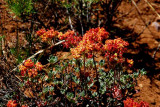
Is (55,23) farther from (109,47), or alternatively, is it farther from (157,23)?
(157,23)

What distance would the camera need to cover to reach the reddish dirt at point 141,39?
3.30 metres

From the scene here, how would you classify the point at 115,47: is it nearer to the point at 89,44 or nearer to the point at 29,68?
the point at 89,44

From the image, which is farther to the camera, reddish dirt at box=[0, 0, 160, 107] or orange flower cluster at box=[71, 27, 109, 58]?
reddish dirt at box=[0, 0, 160, 107]

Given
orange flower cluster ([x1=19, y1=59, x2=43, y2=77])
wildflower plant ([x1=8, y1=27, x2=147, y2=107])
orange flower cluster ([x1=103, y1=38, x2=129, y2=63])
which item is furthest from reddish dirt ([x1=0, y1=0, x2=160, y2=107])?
orange flower cluster ([x1=103, y1=38, x2=129, y2=63])

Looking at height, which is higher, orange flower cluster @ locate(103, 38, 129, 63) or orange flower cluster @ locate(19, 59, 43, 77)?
orange flower cluster @ locate(103, 38, 129, 63)

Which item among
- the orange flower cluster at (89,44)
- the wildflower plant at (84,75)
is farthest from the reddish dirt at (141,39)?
the orange flower cluster at (89,44)

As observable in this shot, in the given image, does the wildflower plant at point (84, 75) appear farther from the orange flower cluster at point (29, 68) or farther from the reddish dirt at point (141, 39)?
the reddish dirt at point (141, 39)

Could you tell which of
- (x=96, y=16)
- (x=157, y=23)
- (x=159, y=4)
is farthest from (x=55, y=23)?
(x=159, y=4)

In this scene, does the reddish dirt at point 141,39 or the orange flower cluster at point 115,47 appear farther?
the reddish dirt at point 141,39

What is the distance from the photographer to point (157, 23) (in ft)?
15.6

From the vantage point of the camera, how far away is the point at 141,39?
14.4 ft

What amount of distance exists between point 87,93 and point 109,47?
113 centimetres

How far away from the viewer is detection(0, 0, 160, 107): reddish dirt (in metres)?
3.30

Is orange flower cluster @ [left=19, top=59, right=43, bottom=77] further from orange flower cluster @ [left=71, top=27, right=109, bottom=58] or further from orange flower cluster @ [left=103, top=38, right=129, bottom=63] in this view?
orange flower cluster @ [left=103, top=38, right=129, bottom=63]
